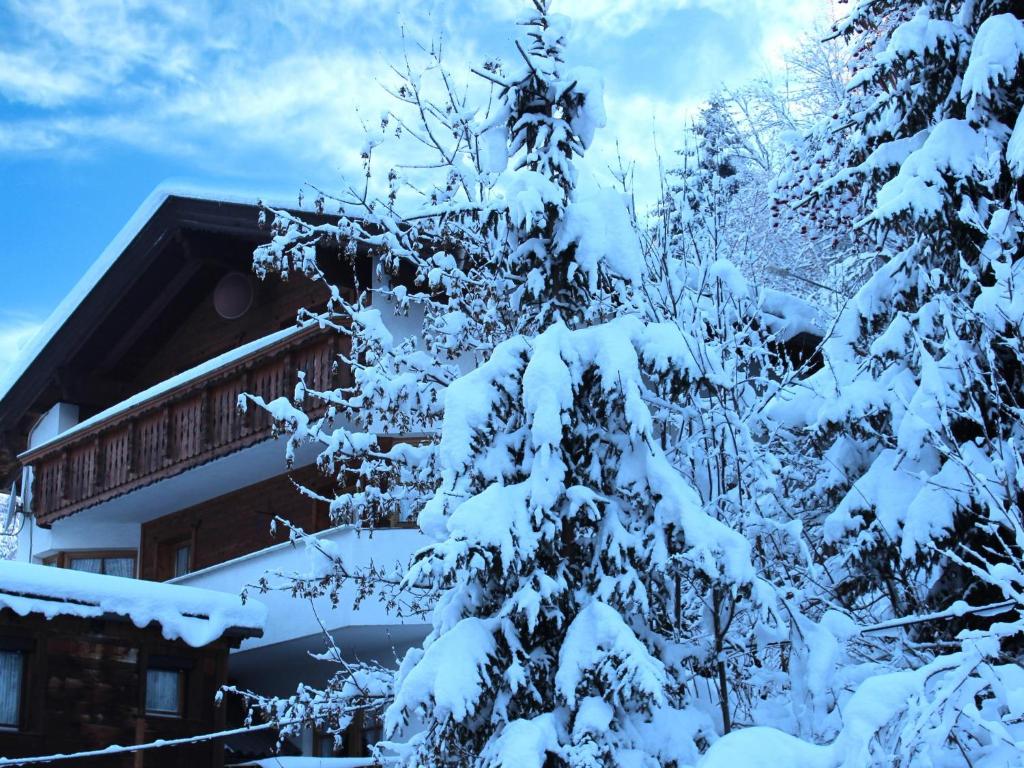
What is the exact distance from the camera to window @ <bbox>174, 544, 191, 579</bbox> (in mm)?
22047

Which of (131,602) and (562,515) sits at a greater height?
(131,602)

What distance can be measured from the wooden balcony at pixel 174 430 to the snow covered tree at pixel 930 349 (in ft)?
26.3

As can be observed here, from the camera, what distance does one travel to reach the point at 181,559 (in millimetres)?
22266

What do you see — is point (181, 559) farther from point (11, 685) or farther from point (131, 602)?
point (11, 685)

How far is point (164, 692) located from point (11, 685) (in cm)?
206

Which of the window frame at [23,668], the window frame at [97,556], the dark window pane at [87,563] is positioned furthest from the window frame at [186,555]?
the window frame at [23,668]

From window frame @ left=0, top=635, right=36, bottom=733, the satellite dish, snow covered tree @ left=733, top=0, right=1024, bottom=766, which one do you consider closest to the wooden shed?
window frame @ left=0, top=635, right=36, bottom=733

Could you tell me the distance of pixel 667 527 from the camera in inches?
317

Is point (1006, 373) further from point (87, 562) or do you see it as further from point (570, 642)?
point (87, 562)

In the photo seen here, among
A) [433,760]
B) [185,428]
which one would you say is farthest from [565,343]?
[185,428]

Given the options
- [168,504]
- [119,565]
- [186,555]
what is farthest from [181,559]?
[119,565]

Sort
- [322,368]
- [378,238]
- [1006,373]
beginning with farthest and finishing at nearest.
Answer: [322,368]
[378,238]
[1006,373]

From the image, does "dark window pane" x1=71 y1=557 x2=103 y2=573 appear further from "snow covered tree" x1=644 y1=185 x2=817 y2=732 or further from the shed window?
"snow covered tree" x1=644 y1=185 x2=817 y2=732

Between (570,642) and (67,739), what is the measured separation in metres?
9.86
